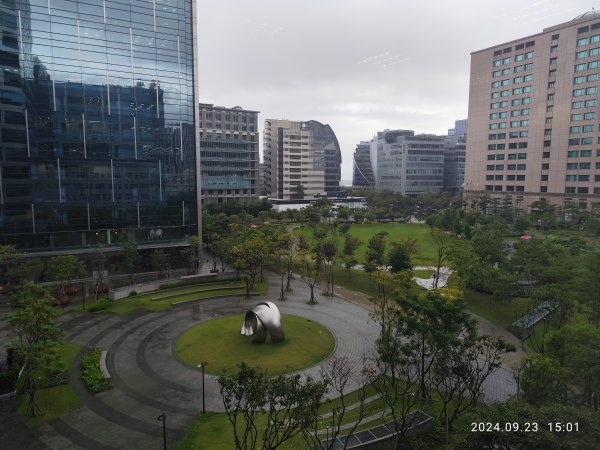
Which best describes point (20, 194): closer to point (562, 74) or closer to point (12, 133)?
point (12, 133)

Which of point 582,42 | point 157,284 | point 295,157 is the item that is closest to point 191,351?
point 157,284

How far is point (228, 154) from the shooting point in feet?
380

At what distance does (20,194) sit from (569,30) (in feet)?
384

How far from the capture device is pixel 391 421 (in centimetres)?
2084

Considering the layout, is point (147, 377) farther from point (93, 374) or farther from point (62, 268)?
point (62, 268)

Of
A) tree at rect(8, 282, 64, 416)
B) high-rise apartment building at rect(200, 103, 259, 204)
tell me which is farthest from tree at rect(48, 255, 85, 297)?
high-rise apartment building at rect(200, 103, 259, 204)

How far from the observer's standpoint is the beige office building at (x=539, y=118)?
91312 mm

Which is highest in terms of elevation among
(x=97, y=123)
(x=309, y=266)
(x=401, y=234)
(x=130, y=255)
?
(x=97, y=123)

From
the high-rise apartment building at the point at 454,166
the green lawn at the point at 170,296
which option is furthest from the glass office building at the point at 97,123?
the high-rise apartment building at the point at 454,166

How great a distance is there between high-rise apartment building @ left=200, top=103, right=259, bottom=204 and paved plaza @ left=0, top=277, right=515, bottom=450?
7517 centimetres

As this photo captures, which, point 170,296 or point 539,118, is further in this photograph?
point 539,118

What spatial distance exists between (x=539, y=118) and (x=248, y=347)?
103 meters

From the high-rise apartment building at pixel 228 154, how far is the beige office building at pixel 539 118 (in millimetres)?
66583

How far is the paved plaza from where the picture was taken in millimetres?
19909
